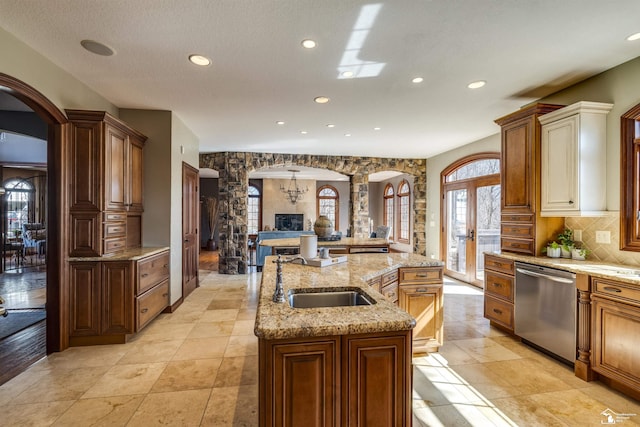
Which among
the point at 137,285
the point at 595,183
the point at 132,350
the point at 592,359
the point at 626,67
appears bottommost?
the point at 132,350

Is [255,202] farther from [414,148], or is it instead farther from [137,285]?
[137,285]

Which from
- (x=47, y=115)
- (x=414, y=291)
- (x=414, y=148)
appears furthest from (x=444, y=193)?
(x=47, y=115)

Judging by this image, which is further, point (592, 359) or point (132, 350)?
point (132, 350)

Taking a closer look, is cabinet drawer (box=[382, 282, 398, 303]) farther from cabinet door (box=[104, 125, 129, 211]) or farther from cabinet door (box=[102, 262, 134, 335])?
cabinet door (box=[104, 125, 129, 211])

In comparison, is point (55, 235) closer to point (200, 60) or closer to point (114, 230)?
point (114, 230)

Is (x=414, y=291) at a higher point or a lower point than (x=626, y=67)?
lower

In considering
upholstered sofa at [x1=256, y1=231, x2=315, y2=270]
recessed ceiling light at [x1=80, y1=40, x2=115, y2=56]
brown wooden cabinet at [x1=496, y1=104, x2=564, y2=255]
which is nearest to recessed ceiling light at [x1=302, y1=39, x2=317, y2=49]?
recessed ceiling light at [x1=80, y1=40, x2=115, y2=56]

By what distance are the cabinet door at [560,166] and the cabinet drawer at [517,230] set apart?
28 cm

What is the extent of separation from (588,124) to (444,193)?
3.96 m

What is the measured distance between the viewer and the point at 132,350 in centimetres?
294

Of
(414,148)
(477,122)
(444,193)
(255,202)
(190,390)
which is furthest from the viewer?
(255,202)

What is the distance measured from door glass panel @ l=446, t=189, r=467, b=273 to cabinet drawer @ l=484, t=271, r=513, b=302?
266 cm

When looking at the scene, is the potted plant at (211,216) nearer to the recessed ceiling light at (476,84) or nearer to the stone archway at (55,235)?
the stone archway at (55,235)

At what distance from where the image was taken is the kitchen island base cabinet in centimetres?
123
